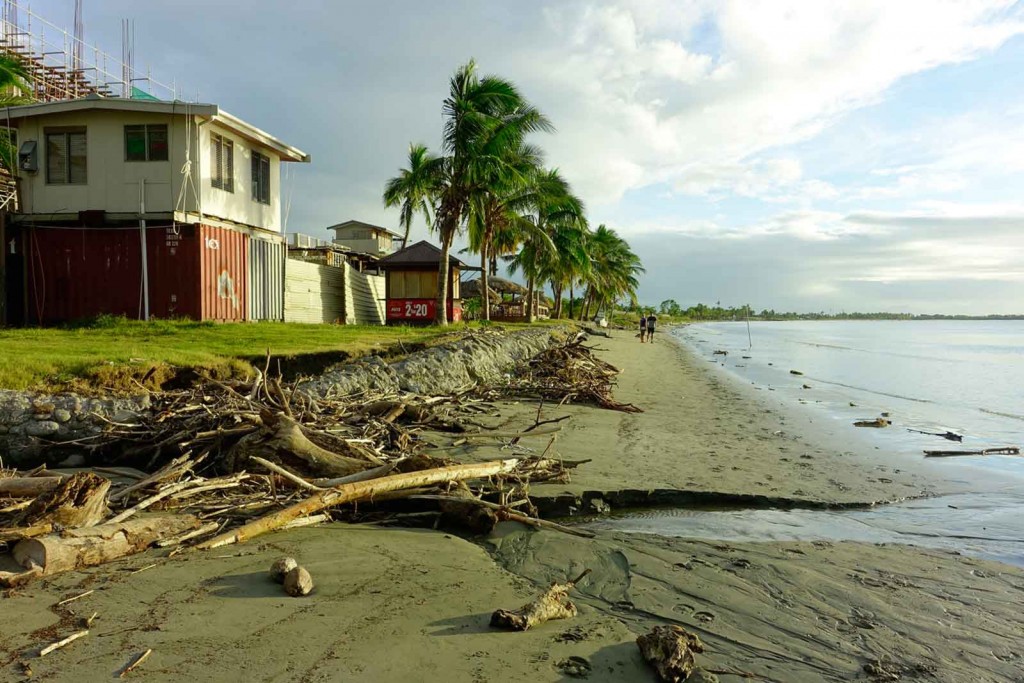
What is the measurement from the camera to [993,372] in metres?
26.9

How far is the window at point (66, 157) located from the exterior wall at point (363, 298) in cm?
913

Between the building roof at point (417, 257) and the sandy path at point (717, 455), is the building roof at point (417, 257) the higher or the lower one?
the higher one

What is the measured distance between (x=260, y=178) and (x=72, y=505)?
17078 mm

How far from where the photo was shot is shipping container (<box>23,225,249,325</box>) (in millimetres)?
16422

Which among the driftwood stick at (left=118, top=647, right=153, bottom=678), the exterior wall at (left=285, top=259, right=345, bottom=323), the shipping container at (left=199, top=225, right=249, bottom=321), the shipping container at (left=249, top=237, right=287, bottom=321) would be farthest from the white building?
the driftwood stick at (left=118, top=647, right=153, bottom=678)

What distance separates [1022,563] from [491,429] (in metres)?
5.62

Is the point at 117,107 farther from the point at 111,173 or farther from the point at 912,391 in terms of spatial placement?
the point at 912,391

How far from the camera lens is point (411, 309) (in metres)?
25.5

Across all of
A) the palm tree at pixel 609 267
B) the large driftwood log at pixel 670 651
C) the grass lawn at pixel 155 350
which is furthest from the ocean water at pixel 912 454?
the palm tree at pixel 609 267

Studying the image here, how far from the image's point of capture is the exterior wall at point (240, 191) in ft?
55.0

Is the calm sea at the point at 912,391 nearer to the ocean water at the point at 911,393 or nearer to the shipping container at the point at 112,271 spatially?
the ocean water at the point at 911,393

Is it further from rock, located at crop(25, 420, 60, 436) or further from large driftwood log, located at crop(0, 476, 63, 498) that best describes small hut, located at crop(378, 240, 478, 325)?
large driftwood log, located at crop(0, 476, 63, 498)

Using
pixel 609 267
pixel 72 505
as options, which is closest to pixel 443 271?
pixel 72 505

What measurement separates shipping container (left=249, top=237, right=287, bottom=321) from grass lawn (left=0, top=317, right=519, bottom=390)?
10.1 ft
